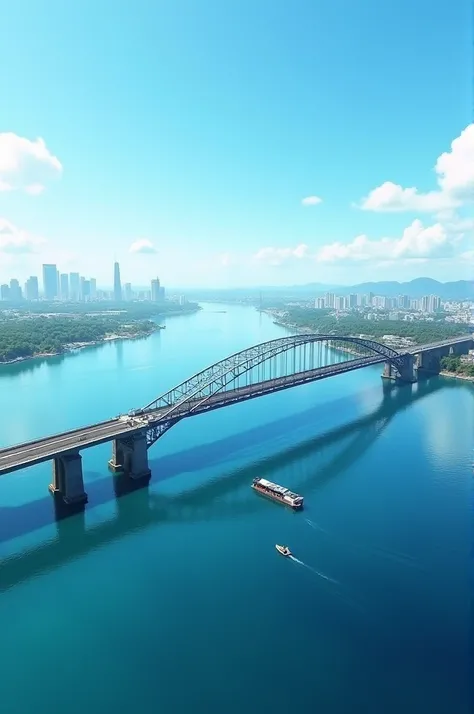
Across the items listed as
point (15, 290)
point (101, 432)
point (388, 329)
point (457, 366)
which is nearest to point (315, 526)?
point (101, 432)

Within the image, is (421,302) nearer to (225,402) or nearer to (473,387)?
(473,387)

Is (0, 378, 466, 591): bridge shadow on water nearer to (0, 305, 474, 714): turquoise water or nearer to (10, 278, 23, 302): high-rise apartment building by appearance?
(0, 305, 474, 714): turquoise water

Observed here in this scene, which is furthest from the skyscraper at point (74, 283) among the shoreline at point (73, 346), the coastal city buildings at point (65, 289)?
the shoreline at point (73, 346)

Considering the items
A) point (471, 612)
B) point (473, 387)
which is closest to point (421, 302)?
point (473, 387)

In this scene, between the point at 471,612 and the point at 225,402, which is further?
the point at 225,402

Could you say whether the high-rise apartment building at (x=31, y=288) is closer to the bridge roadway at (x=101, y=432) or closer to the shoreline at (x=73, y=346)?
the shoreline at (x=73, y=346)

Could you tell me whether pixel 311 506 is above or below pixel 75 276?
below

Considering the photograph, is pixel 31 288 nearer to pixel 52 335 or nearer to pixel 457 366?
pixel 52 335
